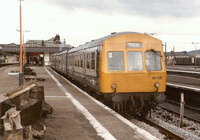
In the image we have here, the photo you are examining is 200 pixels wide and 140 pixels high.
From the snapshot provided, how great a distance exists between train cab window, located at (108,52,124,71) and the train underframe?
94cm

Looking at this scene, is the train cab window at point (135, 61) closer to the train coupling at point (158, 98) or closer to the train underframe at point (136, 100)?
the train underframe at point (136, 100)

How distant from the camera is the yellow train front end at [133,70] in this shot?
9453 mm

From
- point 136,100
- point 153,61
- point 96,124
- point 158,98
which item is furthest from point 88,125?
point 153,61

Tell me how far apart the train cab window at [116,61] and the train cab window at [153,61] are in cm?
101

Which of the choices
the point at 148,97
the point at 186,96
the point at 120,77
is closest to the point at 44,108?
the point at 120,77

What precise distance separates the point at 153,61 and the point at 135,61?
70cm

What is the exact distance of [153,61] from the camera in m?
9.92

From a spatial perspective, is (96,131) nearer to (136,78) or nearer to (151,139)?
(151,139)

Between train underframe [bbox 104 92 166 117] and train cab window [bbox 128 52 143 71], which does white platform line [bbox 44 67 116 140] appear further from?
train cab window [bbox 128 52 143 71]

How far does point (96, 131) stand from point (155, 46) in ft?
16.4

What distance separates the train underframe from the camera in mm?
9484

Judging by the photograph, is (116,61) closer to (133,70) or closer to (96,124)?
(133,70)

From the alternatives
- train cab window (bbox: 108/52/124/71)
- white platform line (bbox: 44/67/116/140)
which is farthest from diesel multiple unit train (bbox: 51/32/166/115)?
white platform line (bbox: 44/67/116/140)

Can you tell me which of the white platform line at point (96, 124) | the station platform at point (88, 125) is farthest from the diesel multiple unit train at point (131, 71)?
the white platform line at point (96, 124)
